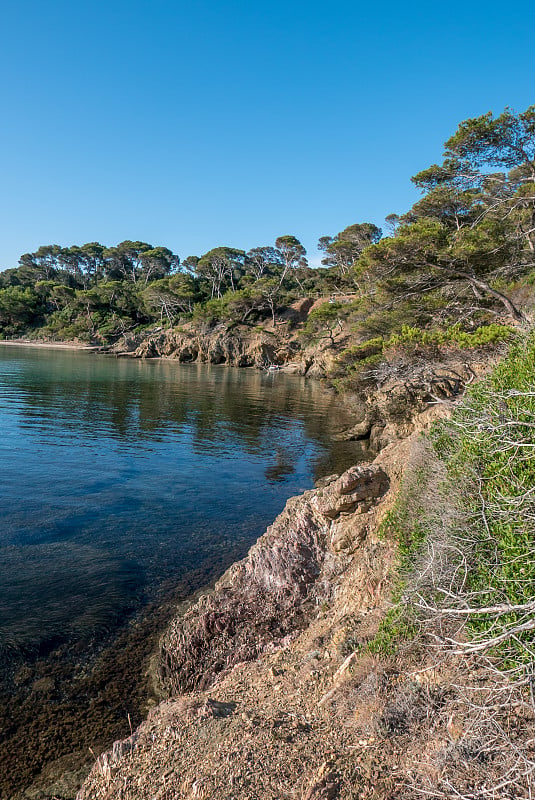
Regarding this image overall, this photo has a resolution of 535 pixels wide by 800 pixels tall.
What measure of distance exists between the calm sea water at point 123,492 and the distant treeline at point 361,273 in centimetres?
846

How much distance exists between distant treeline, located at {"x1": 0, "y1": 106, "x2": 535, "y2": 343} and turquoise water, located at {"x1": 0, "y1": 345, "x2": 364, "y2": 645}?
8.56 metres

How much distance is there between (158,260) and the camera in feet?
367

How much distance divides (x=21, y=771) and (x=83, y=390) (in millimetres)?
35142

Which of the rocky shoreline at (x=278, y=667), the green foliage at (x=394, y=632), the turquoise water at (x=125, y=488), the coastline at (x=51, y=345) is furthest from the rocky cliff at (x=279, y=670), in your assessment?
the coastline at (x=51, y=345)

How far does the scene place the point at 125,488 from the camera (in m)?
16.2

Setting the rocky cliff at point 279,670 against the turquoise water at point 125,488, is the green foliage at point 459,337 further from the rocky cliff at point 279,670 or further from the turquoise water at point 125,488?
the turquoise water at point 125,488

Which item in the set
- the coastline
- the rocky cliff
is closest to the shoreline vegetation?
the rocky cliff

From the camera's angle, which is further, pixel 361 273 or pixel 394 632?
pixel 361 273

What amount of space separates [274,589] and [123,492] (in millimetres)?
9248

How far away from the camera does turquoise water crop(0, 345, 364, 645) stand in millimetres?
9719

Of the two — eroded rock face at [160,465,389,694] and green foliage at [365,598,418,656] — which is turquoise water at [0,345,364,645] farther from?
green foliage at [365,598,418,656]

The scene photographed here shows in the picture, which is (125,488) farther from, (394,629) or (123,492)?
(394,629)

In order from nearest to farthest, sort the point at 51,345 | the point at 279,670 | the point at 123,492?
the point at 279,670
the point at 123,492
the point at 51,345

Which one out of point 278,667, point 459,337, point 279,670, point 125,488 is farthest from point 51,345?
point 279,670
